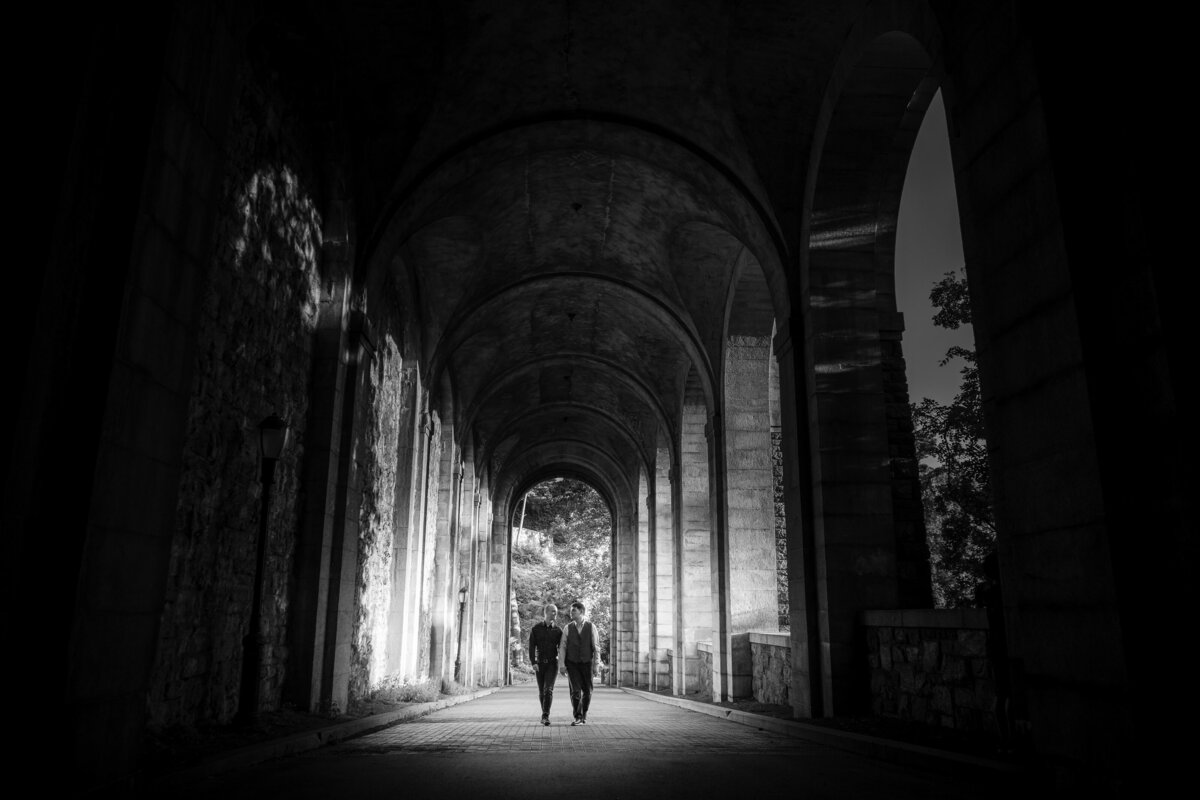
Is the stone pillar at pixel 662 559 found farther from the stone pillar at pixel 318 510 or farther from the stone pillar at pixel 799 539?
the stone pillar at pixel 318 510

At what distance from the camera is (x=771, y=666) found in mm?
12367

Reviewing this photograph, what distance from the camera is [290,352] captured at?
9156 millimetres

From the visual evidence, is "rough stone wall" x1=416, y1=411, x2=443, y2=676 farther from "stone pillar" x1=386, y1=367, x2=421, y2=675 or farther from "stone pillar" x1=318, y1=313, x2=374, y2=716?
"stone pillar" x1=318, y1=313, x2=374, y2=716

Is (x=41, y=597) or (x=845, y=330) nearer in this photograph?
(x=41, y=597)

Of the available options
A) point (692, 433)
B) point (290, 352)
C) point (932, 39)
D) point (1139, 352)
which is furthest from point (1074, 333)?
point (692, 433)

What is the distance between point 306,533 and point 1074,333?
8.03 metres

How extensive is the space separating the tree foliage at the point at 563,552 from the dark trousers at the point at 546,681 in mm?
35582

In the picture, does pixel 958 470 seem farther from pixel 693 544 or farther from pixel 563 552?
pixel 563 552

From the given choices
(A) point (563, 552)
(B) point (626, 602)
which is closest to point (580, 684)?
(B) point (626, 602)

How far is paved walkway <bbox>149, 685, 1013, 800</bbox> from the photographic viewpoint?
14.9ft

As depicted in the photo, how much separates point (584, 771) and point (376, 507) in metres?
8.57

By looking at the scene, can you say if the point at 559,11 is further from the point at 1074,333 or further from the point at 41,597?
the point at 41,597

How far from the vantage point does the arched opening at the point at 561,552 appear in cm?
4622

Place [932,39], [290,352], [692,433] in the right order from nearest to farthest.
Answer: [932,39], [290,352], [692,433]
